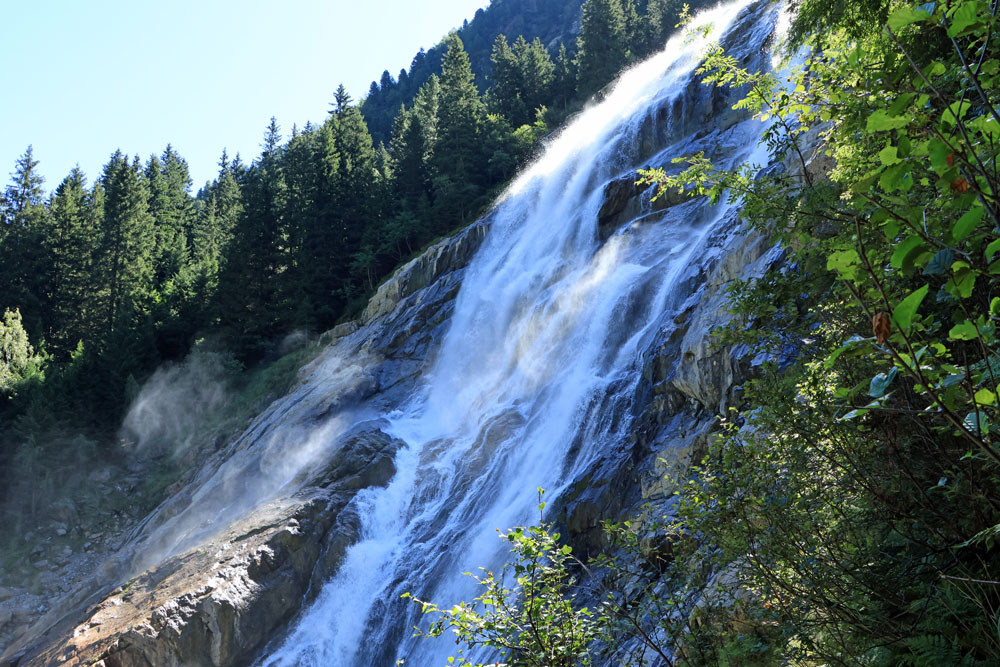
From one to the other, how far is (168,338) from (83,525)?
13.7 m

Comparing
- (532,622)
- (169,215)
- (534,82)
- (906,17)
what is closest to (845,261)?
(906,17)

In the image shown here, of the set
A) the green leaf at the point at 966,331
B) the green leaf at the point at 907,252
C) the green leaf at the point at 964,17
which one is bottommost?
the green leaf at the point at 966,331

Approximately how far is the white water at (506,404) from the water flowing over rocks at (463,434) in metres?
0.07

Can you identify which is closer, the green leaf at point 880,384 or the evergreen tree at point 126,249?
the green leaf at point 880,384

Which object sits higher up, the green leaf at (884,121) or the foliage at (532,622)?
the green leaf at (884,121)

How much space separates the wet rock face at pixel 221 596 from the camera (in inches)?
627

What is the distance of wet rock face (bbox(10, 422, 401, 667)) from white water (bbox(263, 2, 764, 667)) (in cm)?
74

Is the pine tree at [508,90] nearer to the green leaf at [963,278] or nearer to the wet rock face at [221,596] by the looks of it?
the wet rock face at [221,596]

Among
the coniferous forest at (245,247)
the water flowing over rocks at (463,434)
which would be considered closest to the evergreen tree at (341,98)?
the coniferous forest at (245,247)

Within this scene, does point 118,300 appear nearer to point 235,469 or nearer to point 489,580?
point 235,469

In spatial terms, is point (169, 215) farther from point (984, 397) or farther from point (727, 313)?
point (984, 397)

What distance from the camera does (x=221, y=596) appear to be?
54.5ft

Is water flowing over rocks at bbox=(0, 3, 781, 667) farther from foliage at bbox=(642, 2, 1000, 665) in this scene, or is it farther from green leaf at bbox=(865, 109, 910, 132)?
green leaf at bbox=(865, 109, 910, 132)

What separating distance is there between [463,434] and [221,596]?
777cm
